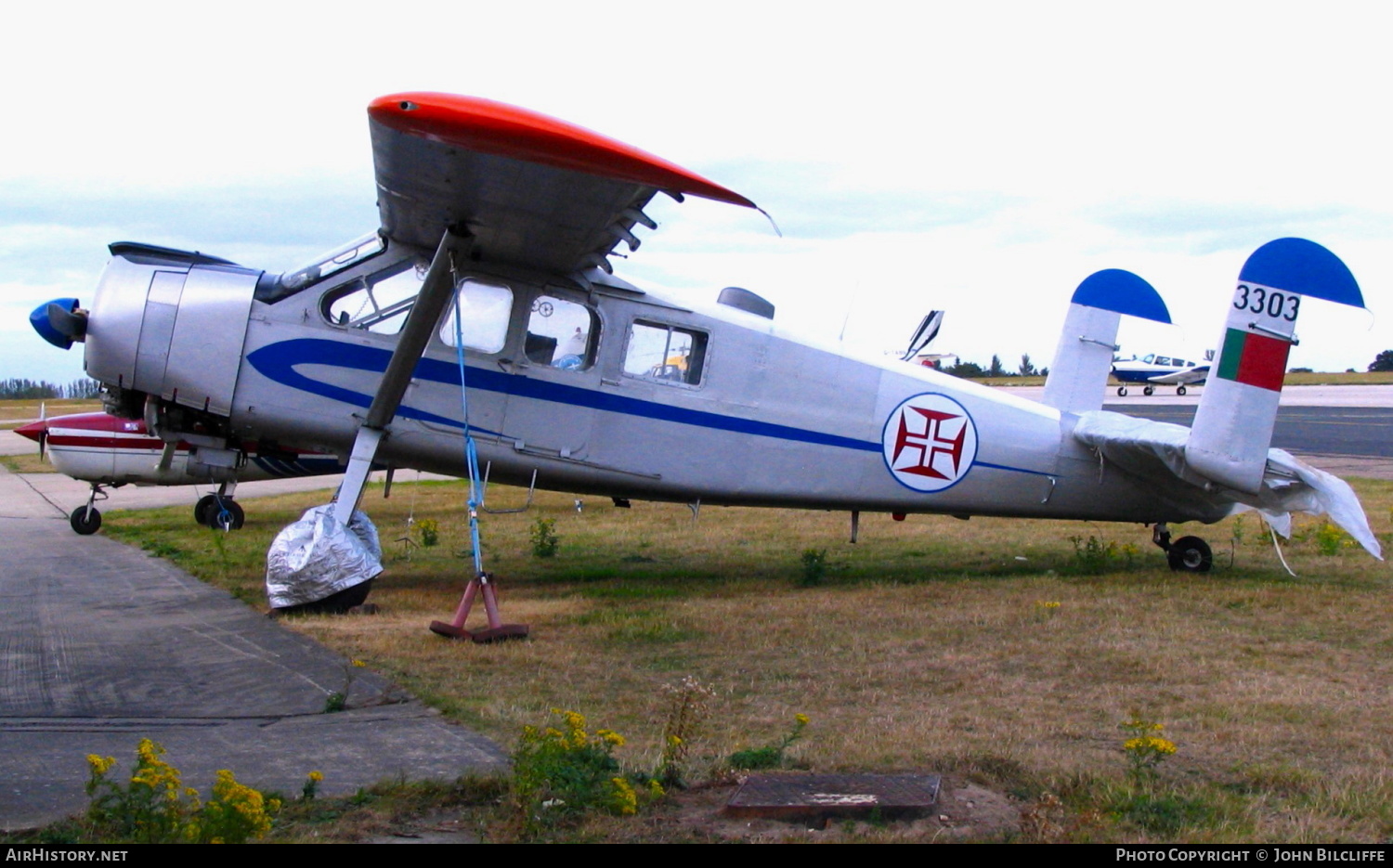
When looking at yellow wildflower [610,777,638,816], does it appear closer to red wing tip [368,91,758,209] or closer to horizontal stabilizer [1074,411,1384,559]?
red wing tip [368,91,758,209]

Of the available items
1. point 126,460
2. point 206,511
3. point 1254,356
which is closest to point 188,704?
point 1254,356

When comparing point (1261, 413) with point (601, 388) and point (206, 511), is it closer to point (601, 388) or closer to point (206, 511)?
point (601, 388)

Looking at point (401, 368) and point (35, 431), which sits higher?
point (401, 368)

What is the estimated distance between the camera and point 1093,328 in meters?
11.1

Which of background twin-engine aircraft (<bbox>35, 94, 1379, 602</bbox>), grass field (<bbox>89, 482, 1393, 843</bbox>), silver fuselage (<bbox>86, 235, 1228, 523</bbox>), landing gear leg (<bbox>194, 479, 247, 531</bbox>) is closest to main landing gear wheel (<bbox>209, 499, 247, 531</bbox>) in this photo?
landing gear leg (<bbox>194, 479, 247, 531</bbox>)

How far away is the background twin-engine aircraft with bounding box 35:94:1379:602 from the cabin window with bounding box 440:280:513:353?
0.05ft

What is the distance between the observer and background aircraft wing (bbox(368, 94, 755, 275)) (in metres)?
6.03

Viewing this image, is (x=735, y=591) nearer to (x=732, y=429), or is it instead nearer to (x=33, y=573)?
(x=732, y=429)

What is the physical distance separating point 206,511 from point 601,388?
7.68 meters

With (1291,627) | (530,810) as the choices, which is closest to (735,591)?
(1291,627)

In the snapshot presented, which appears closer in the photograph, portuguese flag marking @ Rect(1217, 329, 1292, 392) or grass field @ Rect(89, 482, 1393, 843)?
grass field @ Rect(89, 482, 1393, 843)

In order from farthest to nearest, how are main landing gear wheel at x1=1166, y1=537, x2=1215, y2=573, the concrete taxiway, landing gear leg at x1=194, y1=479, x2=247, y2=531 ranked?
1. landing gear leg at x1=194, y1=479, x2=247, y2=531
2. main landing gear wheel at x1=1166, y1=537, x2=1215, y2=573
3. the concrete taxiway

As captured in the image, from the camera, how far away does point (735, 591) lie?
9.55 meters

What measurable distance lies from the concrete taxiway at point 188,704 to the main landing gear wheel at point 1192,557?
7.10m
